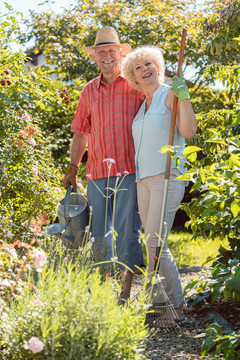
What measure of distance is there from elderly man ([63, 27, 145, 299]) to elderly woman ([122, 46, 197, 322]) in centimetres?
20

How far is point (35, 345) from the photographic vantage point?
184 centimetres

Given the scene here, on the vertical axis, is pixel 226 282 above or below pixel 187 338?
above

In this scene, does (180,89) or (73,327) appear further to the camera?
(180,89)

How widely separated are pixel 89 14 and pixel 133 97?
22.4 ft

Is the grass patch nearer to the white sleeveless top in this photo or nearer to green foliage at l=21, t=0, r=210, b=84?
the white sleeveless top

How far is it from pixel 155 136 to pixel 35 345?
1.69 m

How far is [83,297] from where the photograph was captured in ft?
6.68

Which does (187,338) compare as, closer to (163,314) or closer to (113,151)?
(163,314)

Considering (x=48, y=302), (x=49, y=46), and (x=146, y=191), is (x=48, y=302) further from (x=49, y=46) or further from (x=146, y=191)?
(x=49, y=46)

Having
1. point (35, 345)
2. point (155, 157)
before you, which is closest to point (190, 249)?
point (155, 157)

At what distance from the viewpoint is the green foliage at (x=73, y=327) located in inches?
76.9

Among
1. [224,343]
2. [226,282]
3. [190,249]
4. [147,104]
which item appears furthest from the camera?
[190,249]

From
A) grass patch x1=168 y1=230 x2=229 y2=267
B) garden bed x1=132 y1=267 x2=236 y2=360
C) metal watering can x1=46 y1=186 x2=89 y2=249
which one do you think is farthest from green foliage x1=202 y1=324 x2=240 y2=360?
grass patch x1=168 y1=230 x2=229 y2=267

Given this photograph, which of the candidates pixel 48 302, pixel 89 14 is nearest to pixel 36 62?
pixel 89 14
